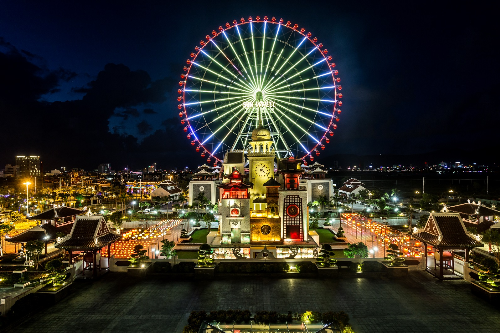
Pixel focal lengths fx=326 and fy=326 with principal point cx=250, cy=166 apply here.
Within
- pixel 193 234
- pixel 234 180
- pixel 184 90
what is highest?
pixel 184 90

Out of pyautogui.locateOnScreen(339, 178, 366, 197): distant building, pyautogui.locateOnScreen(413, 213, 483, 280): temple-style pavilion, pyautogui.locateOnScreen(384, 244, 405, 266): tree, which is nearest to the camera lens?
pyautogui.locateOnScreen(413, 213, 483, 280): temple-style pavilion

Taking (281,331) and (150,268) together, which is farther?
(150,268)

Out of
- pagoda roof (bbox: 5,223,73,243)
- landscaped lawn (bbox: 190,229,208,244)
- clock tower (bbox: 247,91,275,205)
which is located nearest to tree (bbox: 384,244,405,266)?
clock tower (bbox: 247,91,275,205)

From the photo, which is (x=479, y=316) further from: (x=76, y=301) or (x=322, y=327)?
(x=76, y=301)

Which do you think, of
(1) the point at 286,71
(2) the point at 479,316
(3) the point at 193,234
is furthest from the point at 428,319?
(1) the point at 286,71

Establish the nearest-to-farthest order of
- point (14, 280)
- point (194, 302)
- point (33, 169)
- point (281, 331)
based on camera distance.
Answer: point (281, 331) < point (194, 302) < point (14, 280) < point (33, 169)

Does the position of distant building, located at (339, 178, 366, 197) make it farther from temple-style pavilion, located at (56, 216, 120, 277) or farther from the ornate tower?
temple-style pavilion, located at (56, 216, 120, 277)

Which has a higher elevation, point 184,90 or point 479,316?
point 184,90
